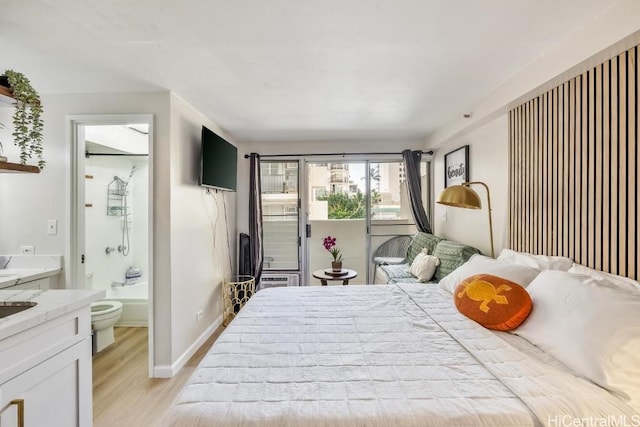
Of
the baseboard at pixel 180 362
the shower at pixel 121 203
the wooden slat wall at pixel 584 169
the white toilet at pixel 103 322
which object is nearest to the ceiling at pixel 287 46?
the wooden slat wall at pixel 584 169

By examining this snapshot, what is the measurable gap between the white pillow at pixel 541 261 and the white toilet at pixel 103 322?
3.65 metres

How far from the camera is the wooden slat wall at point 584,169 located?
60.3 inches

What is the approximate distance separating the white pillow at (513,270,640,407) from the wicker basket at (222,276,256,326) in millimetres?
3149

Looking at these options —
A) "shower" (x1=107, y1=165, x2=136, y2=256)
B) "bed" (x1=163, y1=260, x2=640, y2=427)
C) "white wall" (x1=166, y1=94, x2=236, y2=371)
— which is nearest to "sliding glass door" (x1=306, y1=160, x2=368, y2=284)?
"white wall" (x1=166, y1=94, x2=236, y2=371)

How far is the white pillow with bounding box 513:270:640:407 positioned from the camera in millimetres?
1055

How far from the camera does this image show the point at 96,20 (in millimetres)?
1544

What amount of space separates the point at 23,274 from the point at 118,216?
201 cm

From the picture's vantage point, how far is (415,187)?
165 inches

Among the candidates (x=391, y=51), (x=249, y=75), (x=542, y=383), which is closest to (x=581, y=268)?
(x=542, y=383)

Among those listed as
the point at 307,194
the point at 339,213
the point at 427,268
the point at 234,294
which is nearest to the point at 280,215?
the point at 307,194

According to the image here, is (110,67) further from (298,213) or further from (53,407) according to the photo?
(298,213)

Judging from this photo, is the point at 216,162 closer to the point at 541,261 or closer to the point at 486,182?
the point at 486,182

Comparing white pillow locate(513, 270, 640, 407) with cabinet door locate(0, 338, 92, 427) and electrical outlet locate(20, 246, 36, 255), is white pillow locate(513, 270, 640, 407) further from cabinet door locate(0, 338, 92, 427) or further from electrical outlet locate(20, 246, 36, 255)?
electrical outlet locate(20, 246, 36, 255)

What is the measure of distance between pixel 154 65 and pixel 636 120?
287 centimetres
